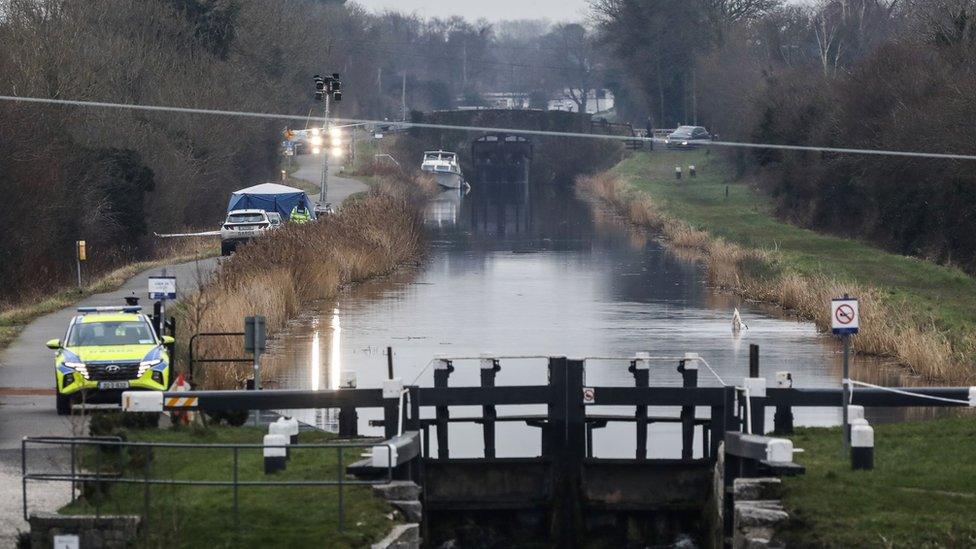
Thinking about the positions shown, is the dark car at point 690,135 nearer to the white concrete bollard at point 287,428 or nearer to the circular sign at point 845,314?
the circular sign at point 845,314

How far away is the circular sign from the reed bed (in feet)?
36.6

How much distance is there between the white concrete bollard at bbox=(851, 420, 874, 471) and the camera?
66.2 ft

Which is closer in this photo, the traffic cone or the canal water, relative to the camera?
the traffic cone

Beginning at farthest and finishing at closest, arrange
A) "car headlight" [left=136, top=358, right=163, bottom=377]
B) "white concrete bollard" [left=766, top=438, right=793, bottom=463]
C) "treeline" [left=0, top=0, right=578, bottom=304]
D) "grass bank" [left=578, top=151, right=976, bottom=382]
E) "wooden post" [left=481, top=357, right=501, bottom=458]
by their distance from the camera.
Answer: "treeline" [left=0, top=0, right=578, bottom=304] < "grass bank" [left=578, top=151, right=976, bottom=382] < "car headlight" [left=136, top=358, right=163, bottom=377] < "wooden post" [left=481, top=357, right=501, bottom=458] < "white concrete bollard" [left=766, top=438, right=793, bottom=463]

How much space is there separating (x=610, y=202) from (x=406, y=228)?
38101 mm

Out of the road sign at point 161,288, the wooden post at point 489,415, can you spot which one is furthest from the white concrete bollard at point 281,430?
the road sign at point 161,288

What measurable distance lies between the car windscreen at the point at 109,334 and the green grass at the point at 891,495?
11.3 metres

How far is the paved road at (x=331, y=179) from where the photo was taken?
92.5m

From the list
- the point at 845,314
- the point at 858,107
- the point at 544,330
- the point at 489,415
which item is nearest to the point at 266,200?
the point at 858,107

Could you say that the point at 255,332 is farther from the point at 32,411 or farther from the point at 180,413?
the point at 32,411

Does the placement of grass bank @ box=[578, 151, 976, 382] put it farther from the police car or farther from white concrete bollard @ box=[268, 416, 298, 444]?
white concrete bollard @ box=[268, 416, 298, 444]

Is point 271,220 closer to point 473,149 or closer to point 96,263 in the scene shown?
point 96,263

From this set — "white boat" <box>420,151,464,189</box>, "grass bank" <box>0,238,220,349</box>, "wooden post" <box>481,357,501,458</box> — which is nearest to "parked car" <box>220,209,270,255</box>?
"grass bank" <box>0,238,220,349</box>

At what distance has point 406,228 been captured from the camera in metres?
67.1
